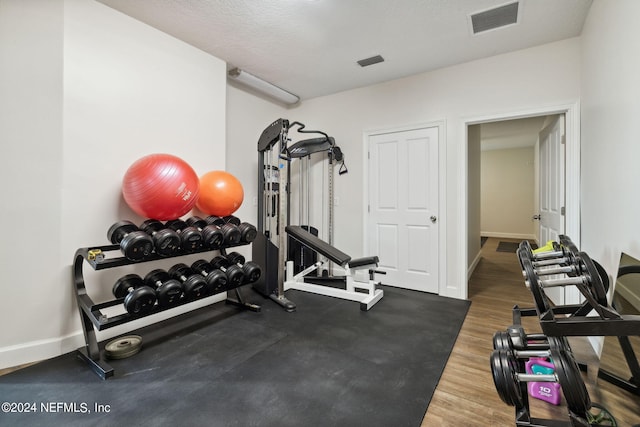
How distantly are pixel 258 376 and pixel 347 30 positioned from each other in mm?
3002

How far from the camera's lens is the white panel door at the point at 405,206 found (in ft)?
11.9

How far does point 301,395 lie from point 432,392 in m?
0.78

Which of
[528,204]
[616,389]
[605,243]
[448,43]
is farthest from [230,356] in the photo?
[528,204]

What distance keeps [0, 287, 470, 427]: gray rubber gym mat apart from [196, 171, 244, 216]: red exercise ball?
1.08 m

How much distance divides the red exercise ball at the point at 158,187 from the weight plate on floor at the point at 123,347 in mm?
980

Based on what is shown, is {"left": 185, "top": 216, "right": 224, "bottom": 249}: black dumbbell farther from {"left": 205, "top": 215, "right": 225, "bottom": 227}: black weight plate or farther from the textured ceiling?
the textured ceiling

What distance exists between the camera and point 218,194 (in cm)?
282

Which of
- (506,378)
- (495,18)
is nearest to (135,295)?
(506,378)

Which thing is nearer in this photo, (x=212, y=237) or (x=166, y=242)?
Answer: (x=166, y=242)

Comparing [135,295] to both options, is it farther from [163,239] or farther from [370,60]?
[370,60]

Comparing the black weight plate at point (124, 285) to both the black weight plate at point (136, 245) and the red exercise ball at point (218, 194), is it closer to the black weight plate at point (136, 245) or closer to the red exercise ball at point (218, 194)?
the black weight plate at point (136, 245)

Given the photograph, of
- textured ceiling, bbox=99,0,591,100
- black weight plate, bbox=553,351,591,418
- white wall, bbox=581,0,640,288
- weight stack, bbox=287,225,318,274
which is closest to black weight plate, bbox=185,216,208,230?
weight stack, bbox=287,225,318,274

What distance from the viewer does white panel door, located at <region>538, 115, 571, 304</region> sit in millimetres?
2973

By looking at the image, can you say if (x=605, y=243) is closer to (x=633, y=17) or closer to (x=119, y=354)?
(x=633, y=17)
